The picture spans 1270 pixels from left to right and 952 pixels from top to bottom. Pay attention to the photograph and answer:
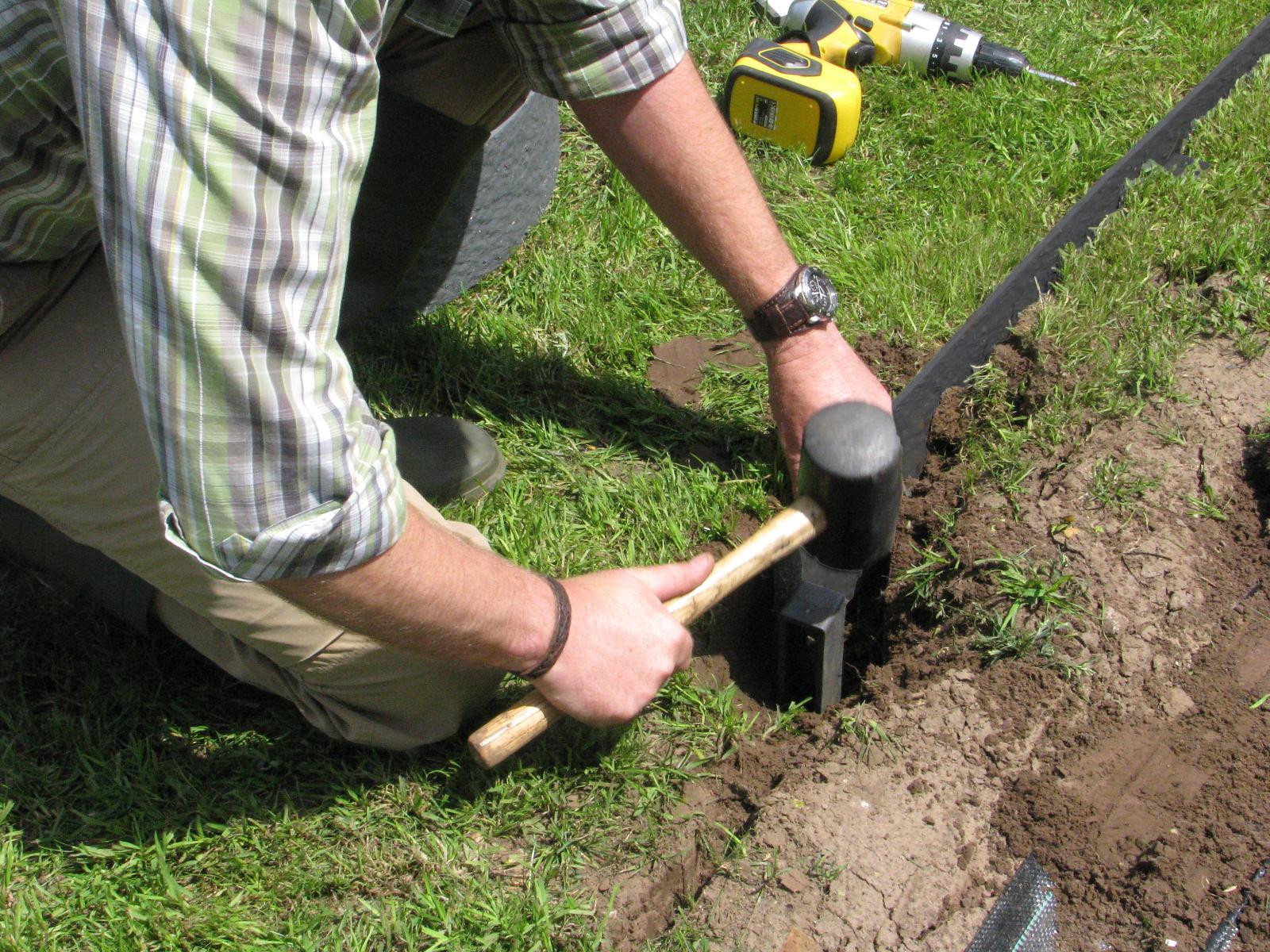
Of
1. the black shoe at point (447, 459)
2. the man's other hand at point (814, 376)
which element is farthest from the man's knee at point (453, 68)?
the man's other hand at point (814, 376)

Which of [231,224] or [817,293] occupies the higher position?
[231,224]

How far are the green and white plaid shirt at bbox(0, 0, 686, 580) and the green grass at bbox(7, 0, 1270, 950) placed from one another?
834mm

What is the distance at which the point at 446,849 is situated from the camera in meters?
2.17

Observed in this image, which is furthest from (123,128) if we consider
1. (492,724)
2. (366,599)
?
(492,724)

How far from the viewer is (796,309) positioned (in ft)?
8.21

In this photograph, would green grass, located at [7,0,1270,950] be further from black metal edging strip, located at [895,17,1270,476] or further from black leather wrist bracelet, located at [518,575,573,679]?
black leather wrist bracelet, located at [518,575,573,679]

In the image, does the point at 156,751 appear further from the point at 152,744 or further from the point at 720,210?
the point at 720,210

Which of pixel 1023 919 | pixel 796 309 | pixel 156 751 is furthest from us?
pixel 796 309

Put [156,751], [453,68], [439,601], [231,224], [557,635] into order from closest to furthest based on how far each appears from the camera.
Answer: [231,224] < [439,601] < [557,635] < [156,751] < [453,68]

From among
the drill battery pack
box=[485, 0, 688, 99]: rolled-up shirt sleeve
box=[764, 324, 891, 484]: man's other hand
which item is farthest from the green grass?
box=[485, 0, 688, 99]: rolled-up shirt sleeve

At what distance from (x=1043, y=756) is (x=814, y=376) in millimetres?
936

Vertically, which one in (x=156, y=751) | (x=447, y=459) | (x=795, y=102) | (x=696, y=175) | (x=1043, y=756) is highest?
(x=696, y=175)

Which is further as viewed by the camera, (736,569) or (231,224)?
(736,569)

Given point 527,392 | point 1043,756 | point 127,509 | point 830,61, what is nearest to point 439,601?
point 127,509
